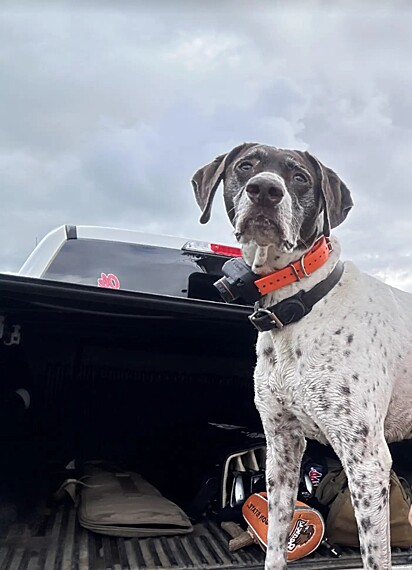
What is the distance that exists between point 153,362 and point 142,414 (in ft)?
1.21

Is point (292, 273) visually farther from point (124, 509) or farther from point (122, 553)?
point (124, 509)

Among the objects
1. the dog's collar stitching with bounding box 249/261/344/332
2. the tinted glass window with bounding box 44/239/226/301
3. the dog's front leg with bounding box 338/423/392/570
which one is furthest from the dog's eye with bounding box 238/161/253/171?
the dog's front leg with bounding box 338/423/392/570

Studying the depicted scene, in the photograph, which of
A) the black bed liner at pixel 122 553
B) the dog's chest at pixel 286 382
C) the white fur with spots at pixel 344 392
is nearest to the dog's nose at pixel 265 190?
the white fur with spots at pixel 344 392

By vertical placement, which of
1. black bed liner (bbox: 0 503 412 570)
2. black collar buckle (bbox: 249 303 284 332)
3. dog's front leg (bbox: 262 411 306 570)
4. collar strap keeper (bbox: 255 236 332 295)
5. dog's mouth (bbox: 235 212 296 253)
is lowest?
black bed liner (bbox: 0 503 412 570)

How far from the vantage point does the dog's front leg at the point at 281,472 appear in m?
2.08

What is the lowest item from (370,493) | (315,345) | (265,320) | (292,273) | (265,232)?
(370,493)

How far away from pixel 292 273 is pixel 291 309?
0.14 meters

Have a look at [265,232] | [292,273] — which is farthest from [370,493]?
[265,232]

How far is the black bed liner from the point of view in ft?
6.91

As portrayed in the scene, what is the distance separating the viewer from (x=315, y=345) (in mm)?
1929

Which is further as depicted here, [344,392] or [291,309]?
[291,309]

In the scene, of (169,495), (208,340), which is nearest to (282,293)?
(208,340)

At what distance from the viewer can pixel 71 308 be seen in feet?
7.80

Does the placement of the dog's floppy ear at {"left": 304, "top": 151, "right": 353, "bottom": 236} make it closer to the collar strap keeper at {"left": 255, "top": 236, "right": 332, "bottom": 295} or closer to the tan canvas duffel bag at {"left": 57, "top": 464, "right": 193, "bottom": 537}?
the collar strap keeper at {"left": 255, "top": 236, "right": 332, "bottom": 295}
